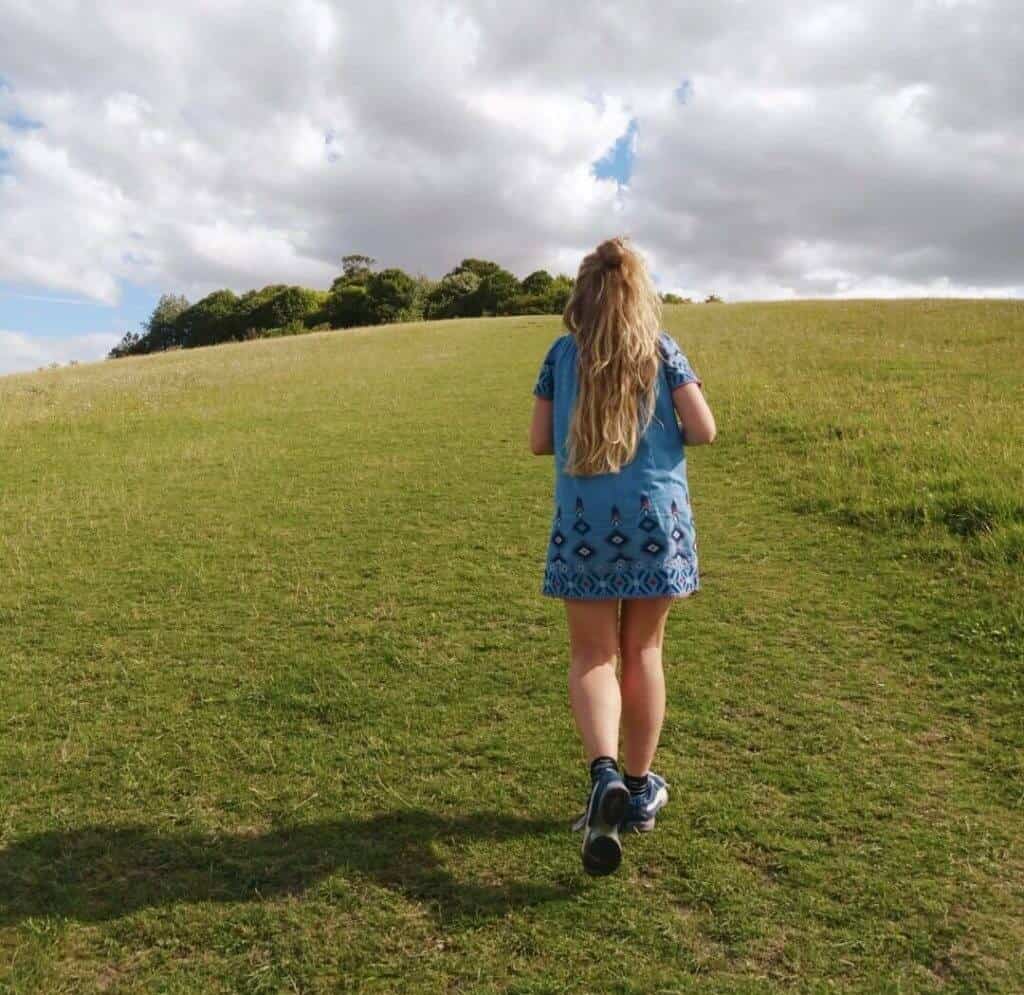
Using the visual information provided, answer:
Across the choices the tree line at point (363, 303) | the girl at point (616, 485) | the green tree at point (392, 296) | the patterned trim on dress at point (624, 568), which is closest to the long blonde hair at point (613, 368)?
the girl at point (616, 485)

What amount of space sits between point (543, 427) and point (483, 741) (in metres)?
1.95

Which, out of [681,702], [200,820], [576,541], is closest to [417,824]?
[200,820]

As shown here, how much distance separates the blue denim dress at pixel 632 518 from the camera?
3.68m

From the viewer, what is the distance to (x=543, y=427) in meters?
3.94

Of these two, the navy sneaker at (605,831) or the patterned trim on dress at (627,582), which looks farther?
the patterned trim on dress at (627,582)

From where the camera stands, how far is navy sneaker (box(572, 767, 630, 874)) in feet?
11.0

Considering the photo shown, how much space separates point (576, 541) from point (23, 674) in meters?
4.34

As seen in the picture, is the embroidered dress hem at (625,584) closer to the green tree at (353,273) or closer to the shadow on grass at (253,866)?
the shadow on grass at (253,866)

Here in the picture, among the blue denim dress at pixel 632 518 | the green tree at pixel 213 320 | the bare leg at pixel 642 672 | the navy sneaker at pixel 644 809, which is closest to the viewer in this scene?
the blue denim dress at pixel 632 518

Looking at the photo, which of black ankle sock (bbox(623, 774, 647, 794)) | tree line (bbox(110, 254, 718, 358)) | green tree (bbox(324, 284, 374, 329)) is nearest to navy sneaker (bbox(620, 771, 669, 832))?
black ankle sock (bbox(623, 774, 647, 794))

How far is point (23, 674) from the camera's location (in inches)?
233

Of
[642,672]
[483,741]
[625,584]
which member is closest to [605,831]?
[642,672]

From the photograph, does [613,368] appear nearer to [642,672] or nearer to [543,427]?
[543,427]

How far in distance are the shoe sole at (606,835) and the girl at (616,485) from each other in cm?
14
